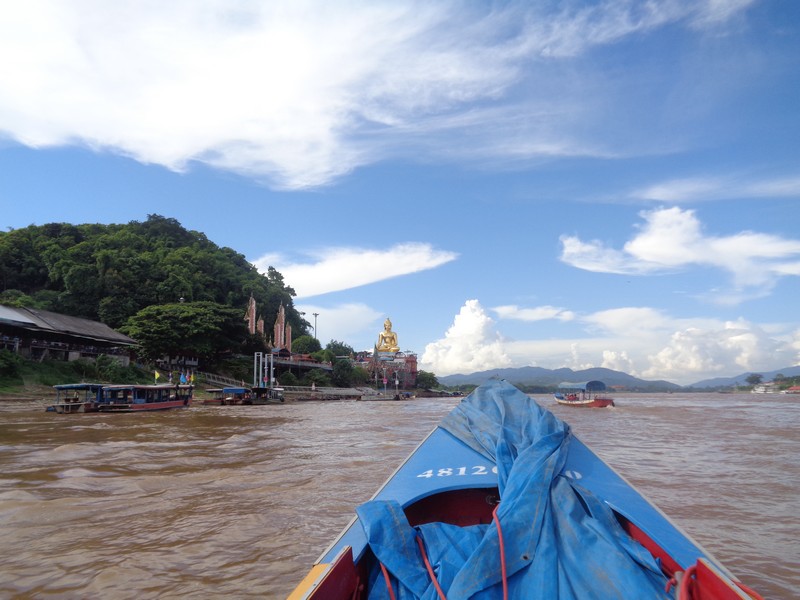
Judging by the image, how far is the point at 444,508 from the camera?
3436mm

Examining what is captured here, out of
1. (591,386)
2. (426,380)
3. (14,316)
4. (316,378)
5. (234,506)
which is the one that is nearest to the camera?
(234,506)

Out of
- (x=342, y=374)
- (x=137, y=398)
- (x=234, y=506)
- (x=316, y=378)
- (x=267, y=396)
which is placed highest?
(x=342, y=374)

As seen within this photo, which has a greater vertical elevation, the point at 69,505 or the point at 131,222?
the point at 131,222

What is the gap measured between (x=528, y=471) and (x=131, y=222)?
190 ft

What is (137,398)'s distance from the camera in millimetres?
21438

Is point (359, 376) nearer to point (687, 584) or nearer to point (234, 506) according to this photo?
point (234, 506)

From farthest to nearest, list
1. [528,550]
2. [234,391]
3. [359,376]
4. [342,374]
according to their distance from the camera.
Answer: [359,376] → [342,374] → [234,391] → [528,550]

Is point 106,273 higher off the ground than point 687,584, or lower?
higher

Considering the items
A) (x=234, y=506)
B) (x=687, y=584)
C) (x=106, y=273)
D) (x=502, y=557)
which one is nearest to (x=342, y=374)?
(x=106, y=273)

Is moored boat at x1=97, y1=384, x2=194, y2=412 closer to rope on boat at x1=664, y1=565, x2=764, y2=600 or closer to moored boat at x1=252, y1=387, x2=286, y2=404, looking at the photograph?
moored boat at x1=252, y1=387, x2=286, y2=404

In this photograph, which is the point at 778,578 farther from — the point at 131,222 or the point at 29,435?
the point at 131,222

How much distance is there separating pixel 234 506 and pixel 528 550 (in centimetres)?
387

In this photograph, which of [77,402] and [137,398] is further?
[137,398]

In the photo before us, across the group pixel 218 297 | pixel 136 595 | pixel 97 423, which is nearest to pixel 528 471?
Answer: pixel 136 595
